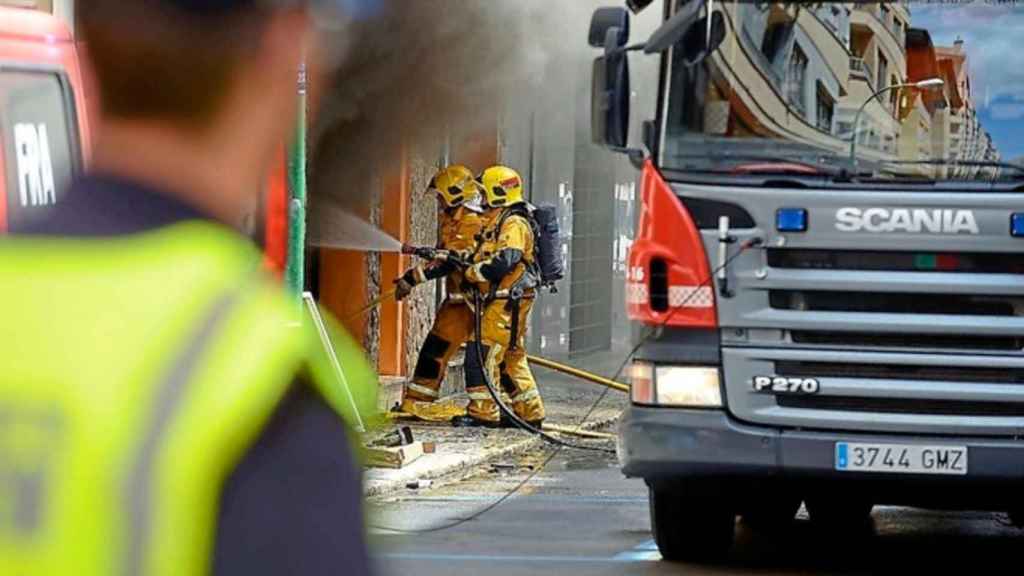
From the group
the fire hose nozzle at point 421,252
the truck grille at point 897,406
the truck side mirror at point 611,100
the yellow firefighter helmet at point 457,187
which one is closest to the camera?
the truck grille at point 897,406

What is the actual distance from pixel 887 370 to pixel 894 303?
244 mm

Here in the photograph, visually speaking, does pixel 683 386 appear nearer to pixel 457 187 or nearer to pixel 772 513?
pixel 772 513

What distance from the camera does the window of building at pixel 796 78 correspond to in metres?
7.56

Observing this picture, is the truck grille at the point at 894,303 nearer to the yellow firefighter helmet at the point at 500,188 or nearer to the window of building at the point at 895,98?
the window of building at the point at 895,98

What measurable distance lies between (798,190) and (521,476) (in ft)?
16.4

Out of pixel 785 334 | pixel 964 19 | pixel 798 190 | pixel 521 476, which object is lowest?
pixel 521 476

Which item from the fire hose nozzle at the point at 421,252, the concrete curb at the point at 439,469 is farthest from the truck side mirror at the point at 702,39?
the fire hose nozzle at the point at 421,252

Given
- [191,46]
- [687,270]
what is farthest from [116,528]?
[687,270]

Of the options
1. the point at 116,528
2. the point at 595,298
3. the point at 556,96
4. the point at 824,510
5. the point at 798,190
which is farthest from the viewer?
the point at 595,298

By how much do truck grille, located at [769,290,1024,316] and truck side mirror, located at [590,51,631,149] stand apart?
0.84 meters

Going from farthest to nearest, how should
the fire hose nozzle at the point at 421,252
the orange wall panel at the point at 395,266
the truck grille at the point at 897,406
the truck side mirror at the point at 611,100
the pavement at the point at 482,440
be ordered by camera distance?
the orange wall panel at the point at 395,266
the fire hose nozzle at the point at 421,252
the pavement at the point at 482,440
the truck side mirror at the point at 611,100
the truck grille at the point at 897,406

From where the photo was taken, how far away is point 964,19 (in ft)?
25.2

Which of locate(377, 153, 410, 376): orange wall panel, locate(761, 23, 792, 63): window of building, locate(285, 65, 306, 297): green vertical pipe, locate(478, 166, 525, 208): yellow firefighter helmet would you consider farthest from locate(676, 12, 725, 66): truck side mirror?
locate(377, 153, 410, 376): orange wall panel

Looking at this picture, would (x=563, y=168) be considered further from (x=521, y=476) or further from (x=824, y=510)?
(x=824, y=510)
